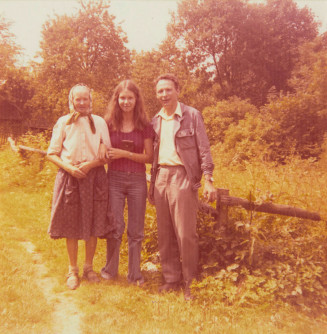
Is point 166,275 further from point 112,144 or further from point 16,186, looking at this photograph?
point 16,186

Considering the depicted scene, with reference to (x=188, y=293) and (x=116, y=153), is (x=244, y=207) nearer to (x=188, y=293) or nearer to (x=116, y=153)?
(x=188, y=293)

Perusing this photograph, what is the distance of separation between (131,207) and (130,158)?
55 centimetres

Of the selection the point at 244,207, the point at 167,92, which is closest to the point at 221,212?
the point at 244,207

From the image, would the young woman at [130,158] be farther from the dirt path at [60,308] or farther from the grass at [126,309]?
A: the dirt path at [60,308]

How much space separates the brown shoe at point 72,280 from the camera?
3.39 meters

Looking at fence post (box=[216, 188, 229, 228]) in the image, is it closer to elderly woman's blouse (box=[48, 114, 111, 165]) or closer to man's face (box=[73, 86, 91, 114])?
elderly woman's blouse (box=[48, 114, 111, 165])

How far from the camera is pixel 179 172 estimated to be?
3.07 meters

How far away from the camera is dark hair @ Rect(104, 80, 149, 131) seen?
10.9ft

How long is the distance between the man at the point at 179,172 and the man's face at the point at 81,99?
0.73m

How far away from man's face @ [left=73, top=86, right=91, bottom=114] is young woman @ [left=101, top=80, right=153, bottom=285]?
259 millimetres

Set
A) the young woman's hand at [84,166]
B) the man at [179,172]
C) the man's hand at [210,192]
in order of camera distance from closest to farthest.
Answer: the man's hand at [210,192]
the man at [179,172]
the young woman's hand at [84,166]

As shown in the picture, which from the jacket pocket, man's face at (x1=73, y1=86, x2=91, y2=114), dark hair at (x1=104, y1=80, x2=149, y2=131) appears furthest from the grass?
man's face at (x1=73, y1=86, x2=91, y2=114)

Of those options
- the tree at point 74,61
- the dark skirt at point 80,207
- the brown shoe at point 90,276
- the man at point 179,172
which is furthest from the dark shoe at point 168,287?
the tree at point 74,61

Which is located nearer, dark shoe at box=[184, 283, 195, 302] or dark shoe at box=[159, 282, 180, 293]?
dark shoe at box=[184, 283, 195, 302]
